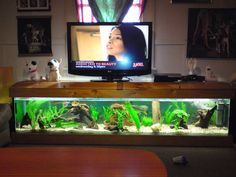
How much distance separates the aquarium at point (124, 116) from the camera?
11.3 feet

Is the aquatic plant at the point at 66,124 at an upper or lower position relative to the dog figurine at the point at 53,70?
lower

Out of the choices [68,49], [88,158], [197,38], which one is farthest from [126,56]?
[88,158]

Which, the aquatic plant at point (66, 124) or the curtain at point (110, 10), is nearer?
the aquatic plant at point (66, 124)

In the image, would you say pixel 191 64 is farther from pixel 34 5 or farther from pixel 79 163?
pixel 79 163

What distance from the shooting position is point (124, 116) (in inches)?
138

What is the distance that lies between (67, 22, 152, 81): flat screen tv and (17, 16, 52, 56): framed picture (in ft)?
1.49

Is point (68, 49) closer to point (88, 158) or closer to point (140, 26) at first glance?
point (140, 26)

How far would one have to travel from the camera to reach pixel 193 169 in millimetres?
2838

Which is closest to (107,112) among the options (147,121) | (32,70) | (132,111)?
(132,111)

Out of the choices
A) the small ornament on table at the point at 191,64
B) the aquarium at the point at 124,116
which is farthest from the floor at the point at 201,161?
the small ornament on table at the point at 191,64

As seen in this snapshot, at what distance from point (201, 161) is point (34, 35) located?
2622 millimetres

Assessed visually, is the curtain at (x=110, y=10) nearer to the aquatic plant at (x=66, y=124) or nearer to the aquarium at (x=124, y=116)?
the aquarium at (x=124, y=116)

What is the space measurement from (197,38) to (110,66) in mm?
1201

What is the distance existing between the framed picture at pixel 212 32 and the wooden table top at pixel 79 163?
2548mm
